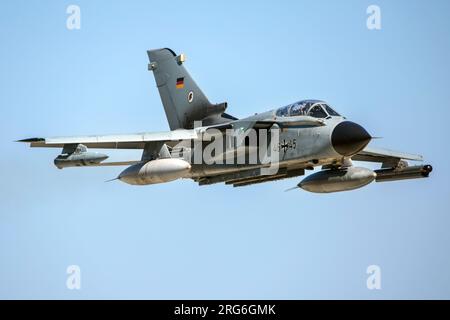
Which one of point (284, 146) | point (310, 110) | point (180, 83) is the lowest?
point (284, 146)

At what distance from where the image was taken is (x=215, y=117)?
35719mm

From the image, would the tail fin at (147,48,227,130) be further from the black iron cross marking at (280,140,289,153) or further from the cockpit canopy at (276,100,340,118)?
the black iron cross marking at (280,140,289,153)

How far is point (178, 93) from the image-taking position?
3762 cm

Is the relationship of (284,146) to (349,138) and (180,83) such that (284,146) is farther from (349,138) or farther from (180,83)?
(180,83)

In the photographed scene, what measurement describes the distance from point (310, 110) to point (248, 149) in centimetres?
235

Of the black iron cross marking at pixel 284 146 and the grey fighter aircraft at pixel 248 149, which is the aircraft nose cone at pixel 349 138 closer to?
the grey fighter aircraft at pixel 248 149

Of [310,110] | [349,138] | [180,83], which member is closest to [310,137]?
[310,110]

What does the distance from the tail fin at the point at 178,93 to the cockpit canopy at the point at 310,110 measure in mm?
4122

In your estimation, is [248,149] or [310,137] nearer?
[310,137]

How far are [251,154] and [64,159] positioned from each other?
6.00 meters

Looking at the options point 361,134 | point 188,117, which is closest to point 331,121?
point 361,134

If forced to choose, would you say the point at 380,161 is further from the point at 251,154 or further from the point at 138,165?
the point at 138,165

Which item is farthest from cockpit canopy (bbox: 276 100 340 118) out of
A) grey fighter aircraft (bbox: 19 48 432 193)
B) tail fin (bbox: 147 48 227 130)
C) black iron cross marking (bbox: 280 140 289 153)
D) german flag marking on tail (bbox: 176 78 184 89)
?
german flag marking on tail (bbox: 176 78 184 89)

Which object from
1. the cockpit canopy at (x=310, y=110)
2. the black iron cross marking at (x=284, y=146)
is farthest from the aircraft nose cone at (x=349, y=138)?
the black iron cross marking at (x=284, y=146)
